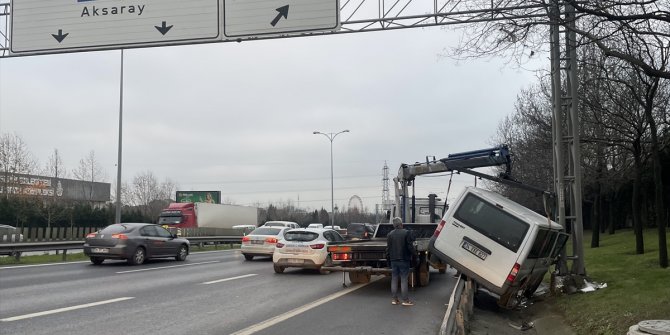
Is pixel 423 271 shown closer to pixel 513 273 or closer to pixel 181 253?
pixel 513 273

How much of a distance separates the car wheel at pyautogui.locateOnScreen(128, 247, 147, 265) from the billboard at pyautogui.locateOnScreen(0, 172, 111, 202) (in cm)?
2472

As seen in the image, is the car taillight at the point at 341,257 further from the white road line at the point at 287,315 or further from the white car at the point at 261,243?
the white car at the point at 261,243

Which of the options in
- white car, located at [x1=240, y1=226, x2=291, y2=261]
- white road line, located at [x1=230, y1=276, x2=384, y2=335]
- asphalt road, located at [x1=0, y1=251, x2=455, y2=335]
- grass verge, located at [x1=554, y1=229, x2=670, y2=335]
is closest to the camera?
white road line, located at [x1=230, y1=276, x2=384, y2=335]

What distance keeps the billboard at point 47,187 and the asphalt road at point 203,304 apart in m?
25.8

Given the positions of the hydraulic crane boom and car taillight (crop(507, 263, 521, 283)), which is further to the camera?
the hydraulic crane boom

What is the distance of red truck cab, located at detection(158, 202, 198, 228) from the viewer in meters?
44.0

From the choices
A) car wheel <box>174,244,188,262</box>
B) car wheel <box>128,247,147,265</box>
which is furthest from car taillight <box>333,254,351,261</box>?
car wheel <box>174,244,188,262</box>

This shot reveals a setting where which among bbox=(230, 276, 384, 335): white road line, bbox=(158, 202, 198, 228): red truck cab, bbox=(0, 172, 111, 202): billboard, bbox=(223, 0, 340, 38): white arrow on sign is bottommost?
bbox=(230, 276, 384, 335): white road line

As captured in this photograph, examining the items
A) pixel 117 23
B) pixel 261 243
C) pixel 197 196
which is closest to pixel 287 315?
pixel 117 23

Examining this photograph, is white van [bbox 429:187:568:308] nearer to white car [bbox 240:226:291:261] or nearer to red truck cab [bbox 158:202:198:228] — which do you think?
white car [bbox 240:226:291:261]

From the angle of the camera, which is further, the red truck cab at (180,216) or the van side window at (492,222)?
the red truck cab at (180,216)

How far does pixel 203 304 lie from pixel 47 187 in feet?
131

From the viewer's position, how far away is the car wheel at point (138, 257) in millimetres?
19516

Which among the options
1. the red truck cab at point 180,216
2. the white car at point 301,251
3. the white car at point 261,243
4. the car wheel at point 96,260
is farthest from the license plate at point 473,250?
the red truck cab at point 180,216
